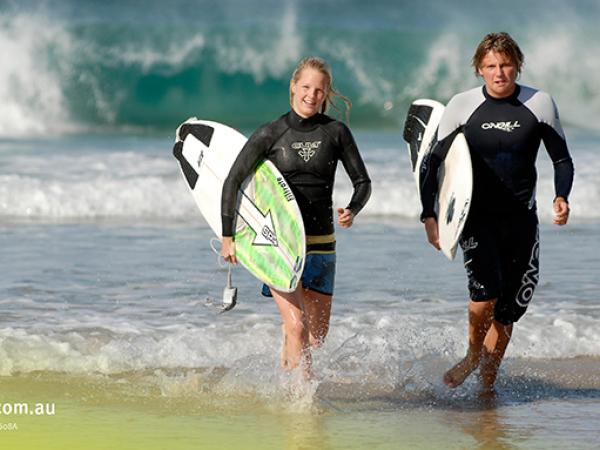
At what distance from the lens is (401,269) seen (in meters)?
8.75

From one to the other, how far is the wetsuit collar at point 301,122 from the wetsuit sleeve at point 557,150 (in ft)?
3.18

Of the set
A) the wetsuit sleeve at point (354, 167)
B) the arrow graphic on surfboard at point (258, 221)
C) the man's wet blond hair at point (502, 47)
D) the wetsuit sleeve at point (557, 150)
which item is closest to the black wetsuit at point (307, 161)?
the wetsuit sleeve at point (354, 167)

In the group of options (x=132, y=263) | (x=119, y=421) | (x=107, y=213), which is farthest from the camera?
(x=107, y=213)

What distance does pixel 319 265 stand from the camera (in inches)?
212

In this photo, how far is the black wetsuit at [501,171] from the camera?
5.29 metres

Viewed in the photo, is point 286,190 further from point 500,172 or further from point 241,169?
point 500,172

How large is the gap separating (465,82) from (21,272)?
51.7 ft

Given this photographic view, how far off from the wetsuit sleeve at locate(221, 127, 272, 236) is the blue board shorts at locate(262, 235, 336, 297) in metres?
0.36

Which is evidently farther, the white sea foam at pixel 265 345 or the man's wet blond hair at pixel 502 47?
the white sea foam at pixel 265 345

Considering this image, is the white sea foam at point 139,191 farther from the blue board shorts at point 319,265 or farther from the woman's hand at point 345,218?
the woman's hand at point 345,218

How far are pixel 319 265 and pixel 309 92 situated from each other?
2.45 ft

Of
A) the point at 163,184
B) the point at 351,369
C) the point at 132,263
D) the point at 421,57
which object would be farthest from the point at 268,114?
the point at 351,369

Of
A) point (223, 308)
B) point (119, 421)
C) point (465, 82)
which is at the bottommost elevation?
point (119, 421)

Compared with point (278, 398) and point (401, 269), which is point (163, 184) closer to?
point (401, 269)
